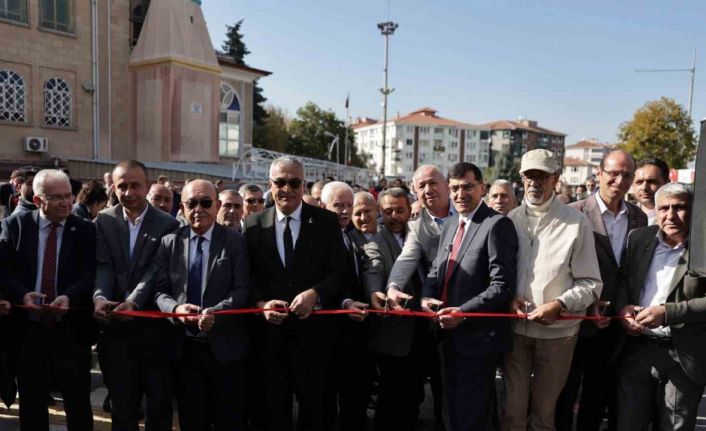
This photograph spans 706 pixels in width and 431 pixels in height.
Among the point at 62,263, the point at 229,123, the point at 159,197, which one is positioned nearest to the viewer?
the point at 62,263

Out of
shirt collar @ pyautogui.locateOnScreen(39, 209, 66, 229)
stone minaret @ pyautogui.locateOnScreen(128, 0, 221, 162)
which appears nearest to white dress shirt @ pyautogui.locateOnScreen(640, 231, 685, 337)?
shirt collar @ pyautogui.locateOnScreen(39, 209, 66, 229)

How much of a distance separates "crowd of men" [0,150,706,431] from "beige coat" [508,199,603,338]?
11 millimetres

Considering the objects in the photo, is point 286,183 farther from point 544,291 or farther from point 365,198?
point 544,291

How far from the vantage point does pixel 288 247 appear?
3.70 meters

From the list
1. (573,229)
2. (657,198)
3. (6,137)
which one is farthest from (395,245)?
(6,137)

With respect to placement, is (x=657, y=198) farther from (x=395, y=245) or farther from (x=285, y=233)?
(x=285, y=233)

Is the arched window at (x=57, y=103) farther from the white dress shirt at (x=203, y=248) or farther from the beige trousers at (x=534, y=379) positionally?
the beige trousers at (x=534, y=379)

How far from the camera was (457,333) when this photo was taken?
11.5ft

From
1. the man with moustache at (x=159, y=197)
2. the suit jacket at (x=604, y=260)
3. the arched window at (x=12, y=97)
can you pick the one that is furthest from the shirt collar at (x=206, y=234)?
the arched window at (x=12, y=97)

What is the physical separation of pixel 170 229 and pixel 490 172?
3331 inches

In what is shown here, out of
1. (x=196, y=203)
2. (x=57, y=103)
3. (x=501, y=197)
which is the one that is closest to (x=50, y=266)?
(x=196, y=203)

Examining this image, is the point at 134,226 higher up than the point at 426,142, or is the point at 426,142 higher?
the point at 426,142

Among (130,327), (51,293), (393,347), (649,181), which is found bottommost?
(393,347)

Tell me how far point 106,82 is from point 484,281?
70.4 feet
